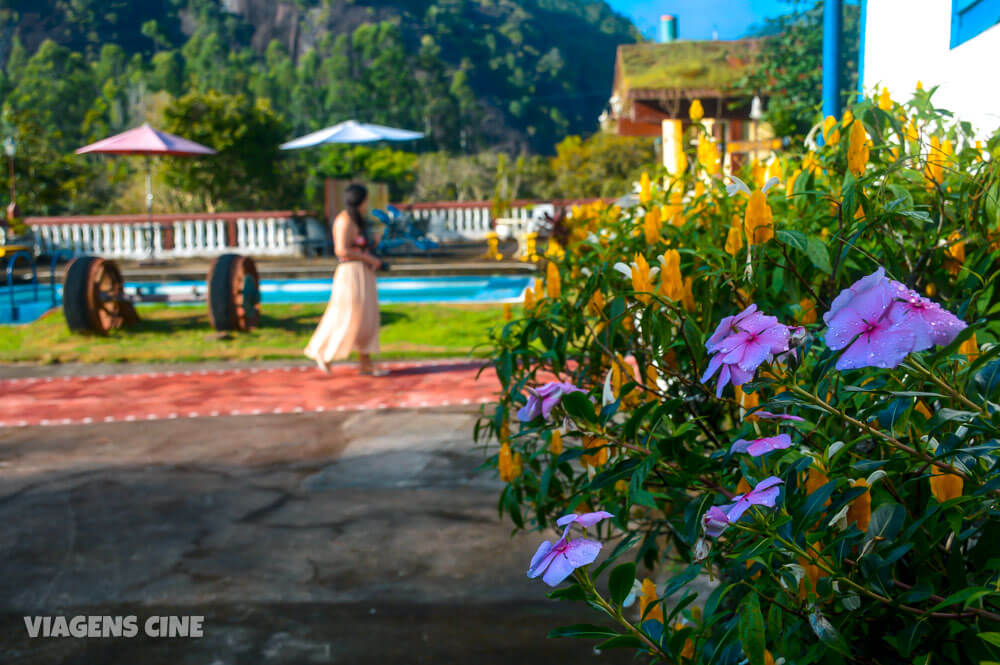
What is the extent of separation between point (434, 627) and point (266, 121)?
31.5 metres

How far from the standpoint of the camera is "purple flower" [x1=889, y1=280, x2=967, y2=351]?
3.45ft

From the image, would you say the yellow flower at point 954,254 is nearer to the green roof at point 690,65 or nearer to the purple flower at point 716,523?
the purple flower at point 716,523

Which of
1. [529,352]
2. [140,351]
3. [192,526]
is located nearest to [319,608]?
[192,526]

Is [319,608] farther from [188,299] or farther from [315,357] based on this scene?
[188,299]

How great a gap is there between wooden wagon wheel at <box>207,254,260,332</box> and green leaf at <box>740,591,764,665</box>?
9.55 m

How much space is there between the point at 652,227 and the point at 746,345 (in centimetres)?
106

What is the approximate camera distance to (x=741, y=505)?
1.18 m

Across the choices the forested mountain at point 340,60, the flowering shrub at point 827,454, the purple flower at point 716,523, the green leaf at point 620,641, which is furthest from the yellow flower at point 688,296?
the forested mountain at point 340,60

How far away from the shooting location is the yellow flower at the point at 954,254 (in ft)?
6.76

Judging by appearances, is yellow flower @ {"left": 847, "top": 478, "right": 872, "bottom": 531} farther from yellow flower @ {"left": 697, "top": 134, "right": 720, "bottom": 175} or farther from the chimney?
the chimney

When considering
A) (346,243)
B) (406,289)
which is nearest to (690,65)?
(406,289)

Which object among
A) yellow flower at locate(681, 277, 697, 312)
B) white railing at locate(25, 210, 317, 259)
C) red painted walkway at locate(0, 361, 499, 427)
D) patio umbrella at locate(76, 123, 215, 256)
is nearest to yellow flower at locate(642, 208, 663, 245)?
yellow flower at locate(681, 277, 697, 312)

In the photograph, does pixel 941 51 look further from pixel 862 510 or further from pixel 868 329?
pixel 868 329

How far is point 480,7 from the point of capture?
11931 cm
